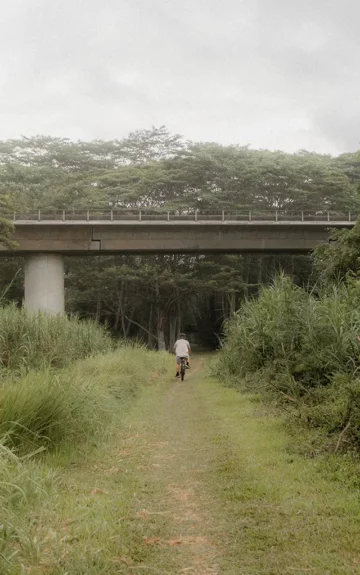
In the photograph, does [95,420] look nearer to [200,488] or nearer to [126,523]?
[200,488]

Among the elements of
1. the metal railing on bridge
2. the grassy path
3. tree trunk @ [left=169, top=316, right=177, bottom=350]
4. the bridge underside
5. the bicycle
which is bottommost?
tree trunk @ [left=169, top=316, right=177, bottom=350]

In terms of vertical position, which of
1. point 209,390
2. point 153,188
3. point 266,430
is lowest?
point 209,390

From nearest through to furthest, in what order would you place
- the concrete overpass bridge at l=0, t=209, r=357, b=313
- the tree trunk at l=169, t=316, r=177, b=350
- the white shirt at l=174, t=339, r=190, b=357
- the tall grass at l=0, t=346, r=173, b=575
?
1. the tall grass at l=0, t=346, r=173, b=575
2. the white shirt at l=174, t=339, r=190, b=357
3. the concrete overpass bridge at l=0, t=209, r=357, b=313
4. the tree trunk at l=169, t=316, r=177, b=350

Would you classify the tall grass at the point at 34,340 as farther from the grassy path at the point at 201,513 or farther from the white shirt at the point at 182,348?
the grassy path at the point at 201,513

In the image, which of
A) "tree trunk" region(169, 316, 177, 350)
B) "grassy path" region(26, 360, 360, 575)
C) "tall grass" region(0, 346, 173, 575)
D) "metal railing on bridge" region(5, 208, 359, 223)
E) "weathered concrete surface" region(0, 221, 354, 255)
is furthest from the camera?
"tree trunk" region(169, 316, 177, 350)

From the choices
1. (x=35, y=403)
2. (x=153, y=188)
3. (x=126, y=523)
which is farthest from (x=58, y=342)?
(x=153, y=188)

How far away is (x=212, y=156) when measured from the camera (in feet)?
128

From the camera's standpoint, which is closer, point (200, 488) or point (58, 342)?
point (200, 488)

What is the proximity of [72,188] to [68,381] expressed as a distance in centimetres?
3254

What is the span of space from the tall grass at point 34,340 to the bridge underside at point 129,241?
1936 cm

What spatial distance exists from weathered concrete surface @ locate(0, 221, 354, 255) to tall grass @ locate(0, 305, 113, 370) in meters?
19.4

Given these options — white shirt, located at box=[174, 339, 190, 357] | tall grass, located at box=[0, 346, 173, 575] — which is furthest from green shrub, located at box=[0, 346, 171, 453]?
white shirt, located at box=[174, 339, 190, 357]

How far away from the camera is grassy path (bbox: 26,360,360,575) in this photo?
4.18m

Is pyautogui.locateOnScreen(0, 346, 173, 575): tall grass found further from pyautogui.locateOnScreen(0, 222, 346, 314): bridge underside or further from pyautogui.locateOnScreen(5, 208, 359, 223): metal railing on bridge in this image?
pyautogui.locateOnScreen(0, 222, 346, 314): bridge underside
